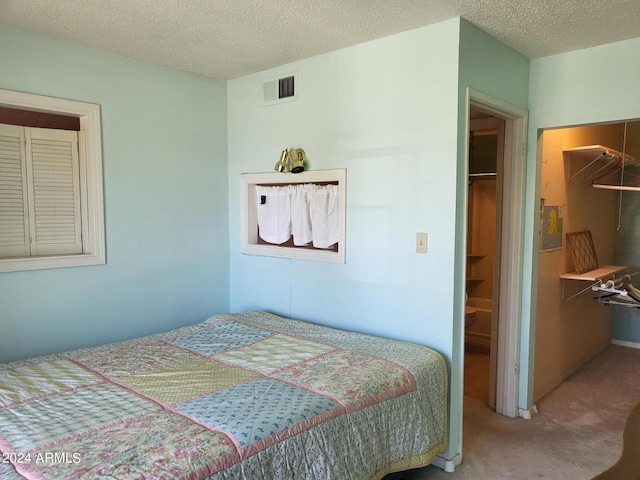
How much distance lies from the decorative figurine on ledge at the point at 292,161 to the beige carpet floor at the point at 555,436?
1.93 m

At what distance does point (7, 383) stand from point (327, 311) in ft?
5.71

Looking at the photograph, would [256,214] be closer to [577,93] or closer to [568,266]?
[577,93]

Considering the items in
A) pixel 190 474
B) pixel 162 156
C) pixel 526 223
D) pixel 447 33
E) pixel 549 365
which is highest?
pixel 447 33

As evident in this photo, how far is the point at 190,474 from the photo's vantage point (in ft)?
4.35

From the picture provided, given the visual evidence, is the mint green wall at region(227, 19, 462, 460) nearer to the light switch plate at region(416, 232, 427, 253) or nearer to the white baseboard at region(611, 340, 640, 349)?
the light switch plate at region(416, 232, 427, 253)

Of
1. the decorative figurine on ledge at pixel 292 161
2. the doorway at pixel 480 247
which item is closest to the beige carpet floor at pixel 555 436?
the doorway at pixel 480 247

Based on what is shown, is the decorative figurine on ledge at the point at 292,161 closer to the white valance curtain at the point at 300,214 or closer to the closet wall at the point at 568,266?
the white valance curtain at the point at 300,214

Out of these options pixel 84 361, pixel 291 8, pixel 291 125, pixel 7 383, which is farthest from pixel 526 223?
pixel 7 383

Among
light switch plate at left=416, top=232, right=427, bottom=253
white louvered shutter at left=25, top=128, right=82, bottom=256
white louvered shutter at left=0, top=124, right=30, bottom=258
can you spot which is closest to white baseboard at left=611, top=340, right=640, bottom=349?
light switch plate at left=416, top=232, right=427, bottom=253

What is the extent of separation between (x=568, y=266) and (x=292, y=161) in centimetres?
249

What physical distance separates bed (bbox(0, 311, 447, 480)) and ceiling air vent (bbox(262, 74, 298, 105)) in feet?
5.20

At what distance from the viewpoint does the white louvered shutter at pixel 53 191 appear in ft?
8.61

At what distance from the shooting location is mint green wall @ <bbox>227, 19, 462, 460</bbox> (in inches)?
95.0

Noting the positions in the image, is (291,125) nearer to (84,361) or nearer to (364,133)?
(364,133)
